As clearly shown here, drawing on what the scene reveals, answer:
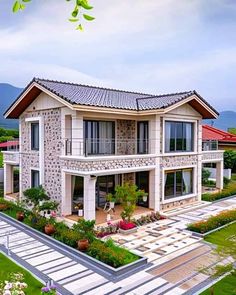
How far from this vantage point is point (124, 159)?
16031mm

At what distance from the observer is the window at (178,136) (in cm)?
1877

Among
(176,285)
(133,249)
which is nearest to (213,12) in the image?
(176,285)

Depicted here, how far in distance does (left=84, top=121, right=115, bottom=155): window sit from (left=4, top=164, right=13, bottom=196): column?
8334 mm

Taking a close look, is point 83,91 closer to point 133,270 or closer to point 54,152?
point 54,152

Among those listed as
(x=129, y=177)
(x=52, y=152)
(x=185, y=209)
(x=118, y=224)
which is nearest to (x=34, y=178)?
(x=52, y=152)

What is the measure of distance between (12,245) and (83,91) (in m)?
10.1

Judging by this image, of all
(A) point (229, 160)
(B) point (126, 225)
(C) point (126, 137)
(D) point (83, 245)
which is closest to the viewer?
(D) point (83, 245)

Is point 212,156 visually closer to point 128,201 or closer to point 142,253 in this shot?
point 128,201

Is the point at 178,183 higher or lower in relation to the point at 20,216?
higher

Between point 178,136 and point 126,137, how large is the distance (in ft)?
10.8

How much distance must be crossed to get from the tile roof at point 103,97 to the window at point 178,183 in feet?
14.6

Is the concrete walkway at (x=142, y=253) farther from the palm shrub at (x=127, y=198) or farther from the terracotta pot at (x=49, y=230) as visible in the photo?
the palm shrub at (x=127, y=198)

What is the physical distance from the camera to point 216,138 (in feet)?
93.4

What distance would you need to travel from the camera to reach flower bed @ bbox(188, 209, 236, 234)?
574 inches
